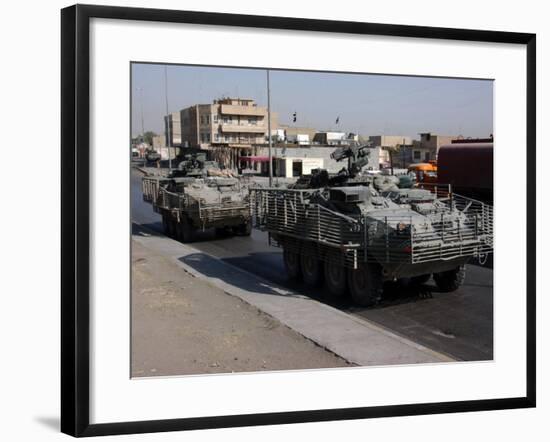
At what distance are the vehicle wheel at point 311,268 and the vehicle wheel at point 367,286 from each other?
2.06 ft

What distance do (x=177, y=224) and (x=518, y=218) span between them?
18.4 feet

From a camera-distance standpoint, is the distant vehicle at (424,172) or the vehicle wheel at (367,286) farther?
the distant vehicle at (424,172)

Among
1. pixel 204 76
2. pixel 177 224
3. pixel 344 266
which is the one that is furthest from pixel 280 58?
pixel 177 224

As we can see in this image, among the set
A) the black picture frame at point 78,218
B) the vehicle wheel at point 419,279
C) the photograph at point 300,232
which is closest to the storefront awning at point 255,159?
the photograph at point 300,232

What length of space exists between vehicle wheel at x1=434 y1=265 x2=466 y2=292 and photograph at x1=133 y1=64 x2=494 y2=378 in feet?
0.14

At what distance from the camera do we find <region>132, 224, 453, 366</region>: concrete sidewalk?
7426 mm

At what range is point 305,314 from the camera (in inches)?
328

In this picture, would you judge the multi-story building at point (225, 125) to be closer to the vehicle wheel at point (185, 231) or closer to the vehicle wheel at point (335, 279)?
the vehicle wheel at point (185, 231)

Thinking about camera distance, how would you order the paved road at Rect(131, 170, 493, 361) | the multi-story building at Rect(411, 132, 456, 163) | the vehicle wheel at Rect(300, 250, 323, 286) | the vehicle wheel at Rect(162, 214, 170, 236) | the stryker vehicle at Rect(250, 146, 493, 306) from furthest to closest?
the vehicle wheel at Rect(300, 250, 323, 286), the stryker vehicle at Rect(250, 146, 493, 306), the vehicle wheel at Rect(162, 214, 170, 236), the multi-story building at Rect(411, 132, 456, 163), the paved road at Rect(131, 170, 493, 361)

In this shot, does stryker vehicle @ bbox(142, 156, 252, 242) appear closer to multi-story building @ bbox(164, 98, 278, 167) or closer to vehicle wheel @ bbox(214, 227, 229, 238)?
vehicle wheel @ bbox(214, 227, 229, 238)

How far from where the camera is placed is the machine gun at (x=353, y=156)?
372 inches

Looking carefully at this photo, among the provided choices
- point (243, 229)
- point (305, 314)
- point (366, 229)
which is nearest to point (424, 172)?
point (366, 229)

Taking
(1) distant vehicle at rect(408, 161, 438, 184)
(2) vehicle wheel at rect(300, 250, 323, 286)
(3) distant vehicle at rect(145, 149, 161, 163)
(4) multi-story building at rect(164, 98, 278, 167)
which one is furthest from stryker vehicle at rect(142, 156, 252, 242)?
(1) distant vehicle at rect(408, 161, 438, 184)

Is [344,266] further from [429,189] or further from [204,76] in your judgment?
[204,76]
